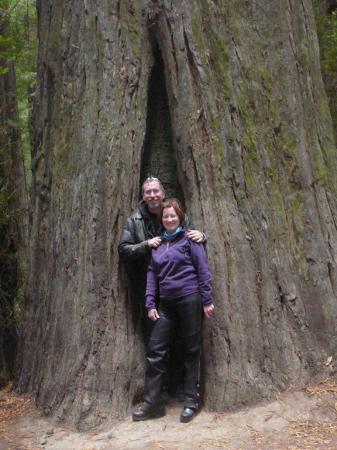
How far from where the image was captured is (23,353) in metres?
6.53

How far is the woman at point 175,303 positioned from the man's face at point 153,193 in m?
0.17

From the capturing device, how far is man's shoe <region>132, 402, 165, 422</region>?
5.36m

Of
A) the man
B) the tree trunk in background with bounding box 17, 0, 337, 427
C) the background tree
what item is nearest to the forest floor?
the tree trunk in background with bounding box 17, 0, 337, 427

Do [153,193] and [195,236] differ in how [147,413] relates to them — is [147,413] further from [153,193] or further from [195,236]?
[153,193]

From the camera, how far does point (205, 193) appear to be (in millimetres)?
5676

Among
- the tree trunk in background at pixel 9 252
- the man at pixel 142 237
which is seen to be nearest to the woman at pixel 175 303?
the man at pixel 142 237

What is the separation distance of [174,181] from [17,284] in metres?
2.72

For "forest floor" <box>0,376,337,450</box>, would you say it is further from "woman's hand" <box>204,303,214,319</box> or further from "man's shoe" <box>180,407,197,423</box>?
"woman's hand" <box>204,303,214,319</box>

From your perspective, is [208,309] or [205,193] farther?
[205,193]

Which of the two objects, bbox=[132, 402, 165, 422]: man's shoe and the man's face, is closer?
bbox=[132, 402, 165, 422]: man's shoe

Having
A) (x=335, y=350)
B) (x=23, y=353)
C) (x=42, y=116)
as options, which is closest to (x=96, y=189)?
(x=42, y=116)

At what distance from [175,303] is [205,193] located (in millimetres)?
1116

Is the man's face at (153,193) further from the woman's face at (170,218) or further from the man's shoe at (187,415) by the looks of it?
the man's shoe at (187,415)

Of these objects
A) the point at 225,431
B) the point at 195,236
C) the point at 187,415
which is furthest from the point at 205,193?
the point at 225,431
